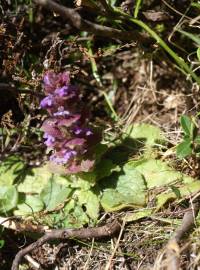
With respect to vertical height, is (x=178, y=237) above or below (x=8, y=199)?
above

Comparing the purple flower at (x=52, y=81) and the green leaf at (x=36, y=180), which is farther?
the green leaf at (x=36, y=180)

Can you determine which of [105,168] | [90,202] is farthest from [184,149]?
[90,202]

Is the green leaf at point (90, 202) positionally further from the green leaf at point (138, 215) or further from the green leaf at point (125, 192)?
the green leaf at point (138, 215)

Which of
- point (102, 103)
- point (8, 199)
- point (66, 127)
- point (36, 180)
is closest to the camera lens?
point (66, 127)

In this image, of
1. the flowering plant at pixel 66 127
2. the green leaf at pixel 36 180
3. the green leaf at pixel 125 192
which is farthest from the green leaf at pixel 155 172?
the green leaf at pixel 36 180

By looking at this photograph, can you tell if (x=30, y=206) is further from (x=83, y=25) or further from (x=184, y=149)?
(x=83, y=25)

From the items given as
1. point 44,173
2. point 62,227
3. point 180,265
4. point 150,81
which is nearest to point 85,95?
point 150,81

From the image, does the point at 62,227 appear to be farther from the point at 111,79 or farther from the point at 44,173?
the point at 111,79
